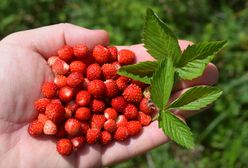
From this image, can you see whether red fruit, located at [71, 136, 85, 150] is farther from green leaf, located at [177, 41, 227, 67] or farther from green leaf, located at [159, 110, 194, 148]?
green leaf, located at [177, 41, 227, 67]

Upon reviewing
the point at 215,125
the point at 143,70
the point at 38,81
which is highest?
the point at 143,70

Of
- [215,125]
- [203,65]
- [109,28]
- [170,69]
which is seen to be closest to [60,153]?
[170,69]

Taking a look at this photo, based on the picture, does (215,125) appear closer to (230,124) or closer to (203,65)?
(230,124)

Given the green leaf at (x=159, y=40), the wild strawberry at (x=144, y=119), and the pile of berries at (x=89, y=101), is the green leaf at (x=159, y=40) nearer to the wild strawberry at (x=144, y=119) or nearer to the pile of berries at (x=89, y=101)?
the pile of berries at (x=89, y=101)

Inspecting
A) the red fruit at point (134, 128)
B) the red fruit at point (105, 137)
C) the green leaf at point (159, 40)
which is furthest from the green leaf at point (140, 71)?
the red fruit at point (105, 137)

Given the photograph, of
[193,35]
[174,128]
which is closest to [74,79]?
[174,128]

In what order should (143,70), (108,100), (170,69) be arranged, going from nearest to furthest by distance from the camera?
1. (170,69)
2. (143,70)
3. (108,100)
